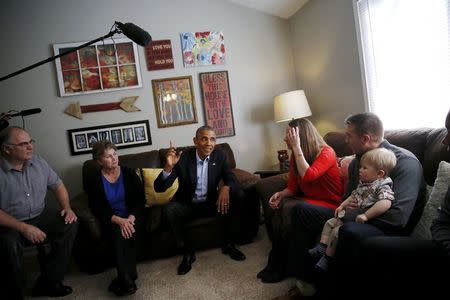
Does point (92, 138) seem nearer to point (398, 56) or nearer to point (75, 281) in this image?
point (75, 281)

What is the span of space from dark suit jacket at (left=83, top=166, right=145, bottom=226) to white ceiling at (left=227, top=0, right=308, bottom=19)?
93.1 inches

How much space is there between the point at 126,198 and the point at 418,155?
2.01 m

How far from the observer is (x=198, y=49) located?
3400mm

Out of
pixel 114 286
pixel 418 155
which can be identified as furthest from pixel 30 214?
pixel 418 155

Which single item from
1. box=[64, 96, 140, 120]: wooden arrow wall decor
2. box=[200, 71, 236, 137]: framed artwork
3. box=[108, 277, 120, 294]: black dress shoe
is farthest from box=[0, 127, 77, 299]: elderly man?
box=[200, 71, 236, 137]: framed artwork

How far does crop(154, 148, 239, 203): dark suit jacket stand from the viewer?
7.97ft

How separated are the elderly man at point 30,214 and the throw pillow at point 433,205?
6.86ft

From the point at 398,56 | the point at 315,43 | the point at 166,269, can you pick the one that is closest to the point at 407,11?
the point at 398,56

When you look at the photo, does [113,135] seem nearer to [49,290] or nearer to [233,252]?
[49,290]

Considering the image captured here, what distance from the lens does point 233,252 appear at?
2.32m

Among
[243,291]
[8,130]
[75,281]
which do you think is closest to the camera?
[243,291]

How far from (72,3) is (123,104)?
1183 millimetres

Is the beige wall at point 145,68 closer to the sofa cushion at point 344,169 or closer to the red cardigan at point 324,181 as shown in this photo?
the sofa cushion at point 344,169

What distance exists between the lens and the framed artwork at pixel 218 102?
3.44 m
